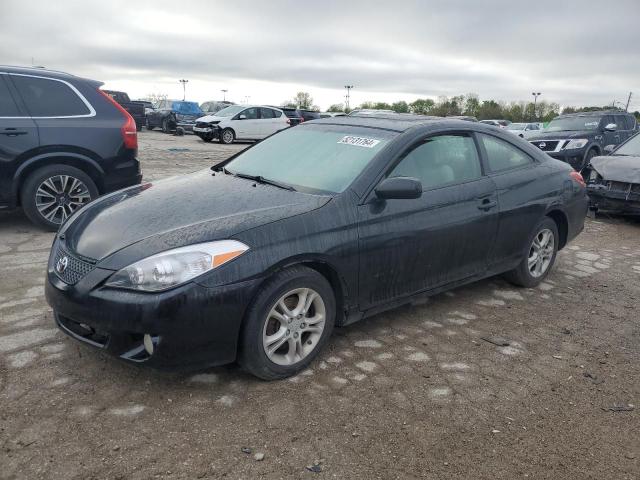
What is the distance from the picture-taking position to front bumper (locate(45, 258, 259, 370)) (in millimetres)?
2691

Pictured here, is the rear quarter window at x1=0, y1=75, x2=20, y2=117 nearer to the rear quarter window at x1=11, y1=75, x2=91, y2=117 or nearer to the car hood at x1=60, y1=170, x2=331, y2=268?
the rear quarter window at x1=11, y1=75, x2=91, y2=117

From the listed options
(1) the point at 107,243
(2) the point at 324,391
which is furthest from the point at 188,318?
(2) the point at 324,391

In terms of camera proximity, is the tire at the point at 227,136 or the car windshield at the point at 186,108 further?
the car windshield at the point at 186,108

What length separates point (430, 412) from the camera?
2908 millimetres

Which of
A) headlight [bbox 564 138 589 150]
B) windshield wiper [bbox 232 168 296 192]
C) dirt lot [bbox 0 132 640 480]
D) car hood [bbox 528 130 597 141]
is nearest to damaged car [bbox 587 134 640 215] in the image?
headlight [bbox 564 138 589 150]

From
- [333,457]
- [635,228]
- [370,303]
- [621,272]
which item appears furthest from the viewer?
[635,228]

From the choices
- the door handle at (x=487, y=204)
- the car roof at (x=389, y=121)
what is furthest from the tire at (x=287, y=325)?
the door handle at (x=487, y=204)

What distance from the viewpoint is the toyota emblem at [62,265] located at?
120 inches

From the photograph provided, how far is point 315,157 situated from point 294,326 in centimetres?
135

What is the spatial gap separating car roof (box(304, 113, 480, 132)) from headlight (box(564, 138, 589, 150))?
9.47 metres

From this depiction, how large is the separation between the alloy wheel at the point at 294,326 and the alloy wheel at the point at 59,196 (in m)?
3.68

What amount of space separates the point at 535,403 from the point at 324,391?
1223 millimetres

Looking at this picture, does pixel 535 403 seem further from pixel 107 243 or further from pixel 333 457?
pixel 107 243

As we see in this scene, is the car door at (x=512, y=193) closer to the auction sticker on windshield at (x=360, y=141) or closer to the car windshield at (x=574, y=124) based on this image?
the auction sticker on windshield at (x=360, y=141)
